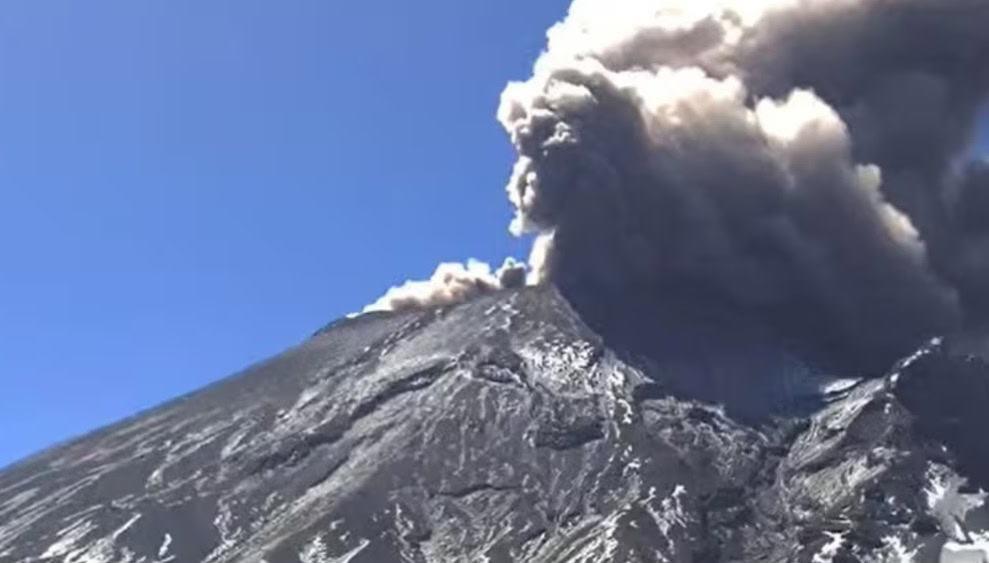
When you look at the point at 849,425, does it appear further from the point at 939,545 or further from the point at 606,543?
the point at 606,543

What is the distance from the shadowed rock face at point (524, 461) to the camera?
4532 inches

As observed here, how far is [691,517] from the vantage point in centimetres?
11675

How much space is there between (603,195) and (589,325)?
12630mm

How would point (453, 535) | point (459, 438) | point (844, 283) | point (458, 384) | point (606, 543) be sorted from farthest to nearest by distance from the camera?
1. point (844, 283)
2. point (458, 384)
3. point (459, 438)
4. point (453, 535)
5. point (606, 543)

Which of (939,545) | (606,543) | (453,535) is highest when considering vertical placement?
(453,535)

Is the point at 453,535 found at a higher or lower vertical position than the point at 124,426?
lower

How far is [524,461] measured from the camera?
12950cm

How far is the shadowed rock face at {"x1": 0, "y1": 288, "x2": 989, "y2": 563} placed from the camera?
378 feet

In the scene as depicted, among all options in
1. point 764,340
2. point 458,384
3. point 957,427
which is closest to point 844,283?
point 764,340

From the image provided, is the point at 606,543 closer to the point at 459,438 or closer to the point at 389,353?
the point at 459,438

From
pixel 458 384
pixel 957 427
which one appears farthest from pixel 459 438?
pixel 957 427

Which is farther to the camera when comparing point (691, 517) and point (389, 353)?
point (389, 353)

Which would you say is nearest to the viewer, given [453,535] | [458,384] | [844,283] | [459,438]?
[453,535]

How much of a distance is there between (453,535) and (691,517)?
16578 millimetres
